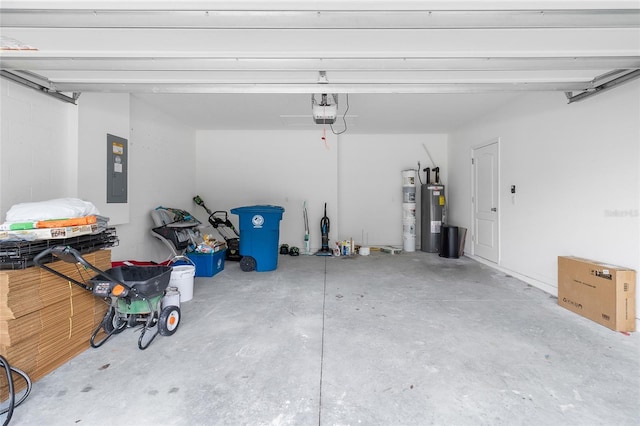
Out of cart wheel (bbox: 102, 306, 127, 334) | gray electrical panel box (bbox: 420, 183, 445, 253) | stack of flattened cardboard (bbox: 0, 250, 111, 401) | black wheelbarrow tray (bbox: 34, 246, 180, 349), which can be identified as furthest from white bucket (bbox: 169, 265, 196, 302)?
gray electrical panel box (bbox: 420, 183, 445, 253)

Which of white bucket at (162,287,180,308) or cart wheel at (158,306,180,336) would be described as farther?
white bucket at (162,287,180,308)

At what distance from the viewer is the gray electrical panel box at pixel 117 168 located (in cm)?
342

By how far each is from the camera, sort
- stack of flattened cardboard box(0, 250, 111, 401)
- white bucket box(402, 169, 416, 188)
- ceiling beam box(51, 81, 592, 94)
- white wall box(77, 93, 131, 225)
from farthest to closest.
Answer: white bucket box(402, 169, 416, 188), white wall box(77, 93, 131, 225), ceiling beam box(51, 81, 592, 94), stack of flattened cardboard box(0, 250, 111, 401)

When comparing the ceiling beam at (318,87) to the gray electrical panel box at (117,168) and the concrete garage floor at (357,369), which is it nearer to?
the gray electrical panel box at (117,168)

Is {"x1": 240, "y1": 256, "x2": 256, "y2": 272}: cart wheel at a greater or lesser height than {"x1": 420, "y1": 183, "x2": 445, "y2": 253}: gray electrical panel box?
lesser

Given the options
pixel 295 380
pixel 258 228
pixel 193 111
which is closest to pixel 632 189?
pixel 295 380

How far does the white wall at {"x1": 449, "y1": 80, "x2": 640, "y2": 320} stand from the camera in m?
2.56

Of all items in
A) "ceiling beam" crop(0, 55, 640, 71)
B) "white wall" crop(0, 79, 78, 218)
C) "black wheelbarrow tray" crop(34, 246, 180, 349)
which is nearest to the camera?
"black wheelbarrow tray" crop(34, 246, 180, 349)

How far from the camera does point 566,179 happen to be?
317 cm

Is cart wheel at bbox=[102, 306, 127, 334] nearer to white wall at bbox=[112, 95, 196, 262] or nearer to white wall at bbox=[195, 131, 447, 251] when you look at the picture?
white wall at bbox=[112, 95, 196, 262]

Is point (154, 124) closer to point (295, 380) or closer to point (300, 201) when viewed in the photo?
point (300, 201)

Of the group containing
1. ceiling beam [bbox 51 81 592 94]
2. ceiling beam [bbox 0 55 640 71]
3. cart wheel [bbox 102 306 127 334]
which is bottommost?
cart wheel [bbox 102 306 127 334]

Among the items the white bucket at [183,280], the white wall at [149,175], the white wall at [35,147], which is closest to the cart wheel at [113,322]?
the white bucket at [183,280]

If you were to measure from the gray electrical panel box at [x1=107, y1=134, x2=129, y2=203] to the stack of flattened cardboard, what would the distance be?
161 cm
